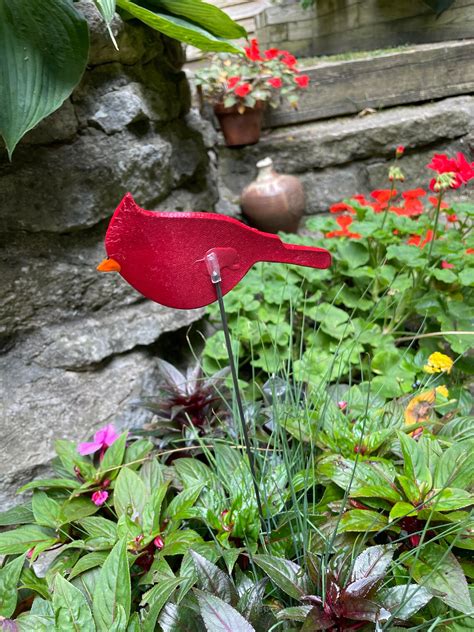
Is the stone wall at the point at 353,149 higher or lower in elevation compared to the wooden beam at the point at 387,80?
lower

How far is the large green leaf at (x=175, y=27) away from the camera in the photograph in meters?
1.13

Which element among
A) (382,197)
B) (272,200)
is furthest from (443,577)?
(272,200)

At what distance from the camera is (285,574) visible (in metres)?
0.71

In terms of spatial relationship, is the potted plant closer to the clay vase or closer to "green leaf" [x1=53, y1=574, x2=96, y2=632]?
the clay vase

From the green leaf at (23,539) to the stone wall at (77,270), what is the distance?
23 centimetres

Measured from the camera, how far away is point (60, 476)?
1.09 m

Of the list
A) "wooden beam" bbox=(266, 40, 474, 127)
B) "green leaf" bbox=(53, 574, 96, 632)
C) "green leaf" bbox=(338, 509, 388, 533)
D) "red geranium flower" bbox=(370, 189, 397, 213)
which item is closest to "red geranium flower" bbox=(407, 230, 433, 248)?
"red geranium flower" bbox=(370, 189, 397, 213)

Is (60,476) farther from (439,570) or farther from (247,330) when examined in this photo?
(439,570)

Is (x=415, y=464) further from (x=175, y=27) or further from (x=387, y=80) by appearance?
(x=387, y=80)

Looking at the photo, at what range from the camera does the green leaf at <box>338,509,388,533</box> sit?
0.77m

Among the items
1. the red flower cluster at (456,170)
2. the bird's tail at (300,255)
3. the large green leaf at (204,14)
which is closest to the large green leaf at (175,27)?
the large green leaf at (204,14)

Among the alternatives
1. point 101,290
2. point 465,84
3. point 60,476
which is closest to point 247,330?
point 101,290

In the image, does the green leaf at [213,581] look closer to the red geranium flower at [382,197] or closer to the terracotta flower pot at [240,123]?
the red geranium flower at [382,197]

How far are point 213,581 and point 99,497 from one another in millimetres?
355
